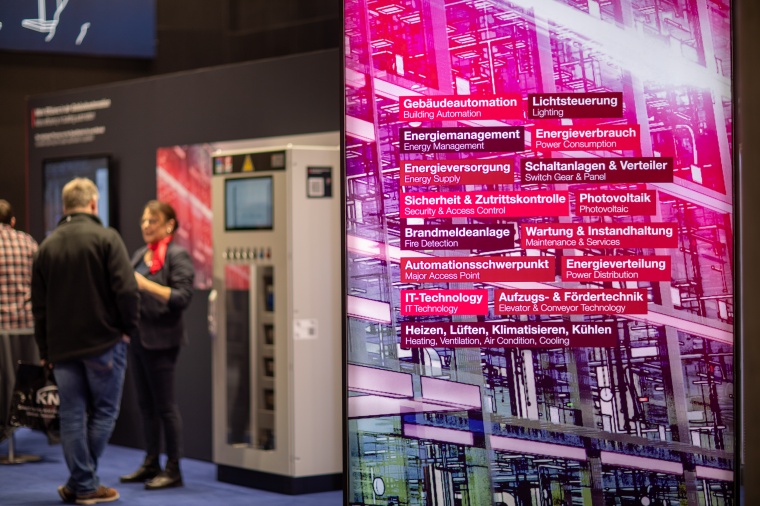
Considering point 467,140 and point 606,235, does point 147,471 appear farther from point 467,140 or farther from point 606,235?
point 606,235

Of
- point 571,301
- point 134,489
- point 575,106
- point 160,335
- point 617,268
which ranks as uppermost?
point 575,106

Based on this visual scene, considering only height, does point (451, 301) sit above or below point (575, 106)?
below

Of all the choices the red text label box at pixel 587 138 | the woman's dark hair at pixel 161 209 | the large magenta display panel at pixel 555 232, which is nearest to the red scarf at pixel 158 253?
the woman's dark hair at pixel 161 209

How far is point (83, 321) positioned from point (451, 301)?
8.75ft

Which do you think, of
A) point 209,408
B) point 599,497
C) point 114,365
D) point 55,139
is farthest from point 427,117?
point 55,139

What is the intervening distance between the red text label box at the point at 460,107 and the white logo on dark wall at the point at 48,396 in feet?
11.7

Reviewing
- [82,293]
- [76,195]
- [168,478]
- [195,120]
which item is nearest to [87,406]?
[82,293]

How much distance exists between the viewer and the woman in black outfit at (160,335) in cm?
639

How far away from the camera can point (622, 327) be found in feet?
12.6

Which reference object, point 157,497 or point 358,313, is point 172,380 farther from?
point 358,313

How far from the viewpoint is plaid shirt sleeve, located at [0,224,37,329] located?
735 cm

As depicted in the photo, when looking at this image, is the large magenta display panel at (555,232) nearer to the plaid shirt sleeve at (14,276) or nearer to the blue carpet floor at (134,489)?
the blue carpet floor at (134,489)

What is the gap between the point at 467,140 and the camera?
3.84 metres

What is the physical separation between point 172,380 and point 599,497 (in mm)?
3324
